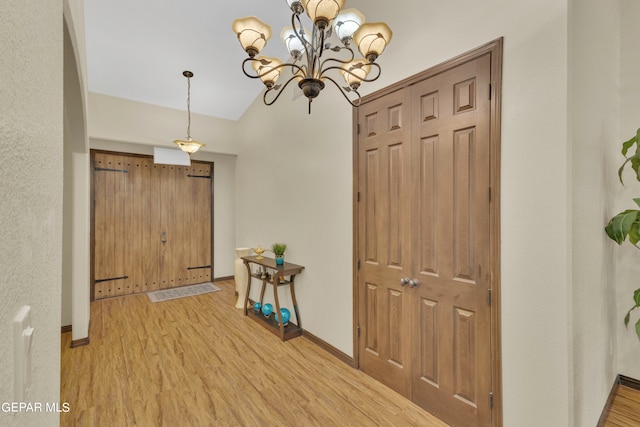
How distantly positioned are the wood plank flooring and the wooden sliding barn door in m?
5.81

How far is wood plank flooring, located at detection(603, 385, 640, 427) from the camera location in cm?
205

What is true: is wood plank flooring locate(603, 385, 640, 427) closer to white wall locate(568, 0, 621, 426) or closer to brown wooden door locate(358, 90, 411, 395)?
white wall locate(568, 0, 621, 426)

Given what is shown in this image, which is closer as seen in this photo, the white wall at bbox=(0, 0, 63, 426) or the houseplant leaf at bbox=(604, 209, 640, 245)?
the white wall at bbox=(0, 0, 63, 426)

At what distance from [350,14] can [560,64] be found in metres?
1.20

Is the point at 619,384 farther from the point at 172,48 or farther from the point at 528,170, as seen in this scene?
the point at 172,48

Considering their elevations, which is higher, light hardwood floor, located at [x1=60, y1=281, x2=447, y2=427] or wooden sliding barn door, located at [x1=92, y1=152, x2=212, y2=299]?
wooden sliding barn door, located at [x1=92, y1=152, x2=212, y2=299]

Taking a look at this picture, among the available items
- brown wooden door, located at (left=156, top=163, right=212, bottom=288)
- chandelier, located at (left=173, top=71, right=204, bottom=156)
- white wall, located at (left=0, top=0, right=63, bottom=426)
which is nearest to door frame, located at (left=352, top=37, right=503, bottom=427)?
white wall, located at (left=0, top=0, right=63, bottom=426)

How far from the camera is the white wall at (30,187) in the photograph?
1.17ft

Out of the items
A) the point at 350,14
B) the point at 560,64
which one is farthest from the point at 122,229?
the point at 560,64

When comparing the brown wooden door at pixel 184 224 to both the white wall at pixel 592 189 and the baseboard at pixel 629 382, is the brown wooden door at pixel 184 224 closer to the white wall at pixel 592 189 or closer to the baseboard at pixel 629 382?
the white wall at pixel 592 189

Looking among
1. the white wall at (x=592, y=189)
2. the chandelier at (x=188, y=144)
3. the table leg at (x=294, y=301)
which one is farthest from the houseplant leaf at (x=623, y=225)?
the chandelier at (x=188, y=144)

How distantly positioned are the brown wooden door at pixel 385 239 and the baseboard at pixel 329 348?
18 centimetres

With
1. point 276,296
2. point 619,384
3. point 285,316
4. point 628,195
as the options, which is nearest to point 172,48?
point 276,296

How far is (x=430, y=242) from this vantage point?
218 cm
